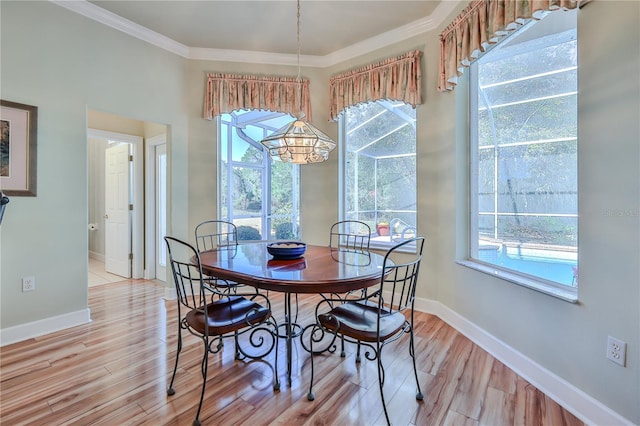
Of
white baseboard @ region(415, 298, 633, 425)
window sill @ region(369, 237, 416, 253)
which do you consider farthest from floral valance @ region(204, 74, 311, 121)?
white baseboard @ region(415, 298, 633, 425)

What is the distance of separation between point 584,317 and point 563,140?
1082 mm

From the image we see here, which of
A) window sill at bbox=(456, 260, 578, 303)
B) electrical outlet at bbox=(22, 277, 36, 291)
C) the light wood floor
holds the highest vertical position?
window sill at bbox=(456, 260, 578, 303)

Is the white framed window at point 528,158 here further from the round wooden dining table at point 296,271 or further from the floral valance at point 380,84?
the round wooden dining table at point 296,271

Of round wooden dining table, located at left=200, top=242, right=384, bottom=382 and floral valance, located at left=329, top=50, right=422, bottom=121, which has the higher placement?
floral valance, located at left=329, top=50, right=422, bottom=121

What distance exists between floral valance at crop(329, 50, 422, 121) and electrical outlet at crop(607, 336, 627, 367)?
238cm

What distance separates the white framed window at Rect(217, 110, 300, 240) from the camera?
12.6 ft

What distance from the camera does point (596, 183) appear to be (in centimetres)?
156

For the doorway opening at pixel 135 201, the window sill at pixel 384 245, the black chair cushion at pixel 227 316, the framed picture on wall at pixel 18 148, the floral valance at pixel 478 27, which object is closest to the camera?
the black chair cushion at pixel 227 316

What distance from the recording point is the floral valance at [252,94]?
3.49 meters

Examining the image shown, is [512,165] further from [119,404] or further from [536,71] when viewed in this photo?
[119,404]

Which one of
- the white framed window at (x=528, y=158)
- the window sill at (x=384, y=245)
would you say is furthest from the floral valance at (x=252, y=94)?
the white framed window at (x=528, y=158)

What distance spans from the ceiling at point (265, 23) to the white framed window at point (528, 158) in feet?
2.78

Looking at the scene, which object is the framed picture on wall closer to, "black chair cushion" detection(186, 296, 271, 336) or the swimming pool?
"black chair cushion" detection(186, 296, 271, 336)

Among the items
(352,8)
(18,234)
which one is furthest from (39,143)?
(352,8)
